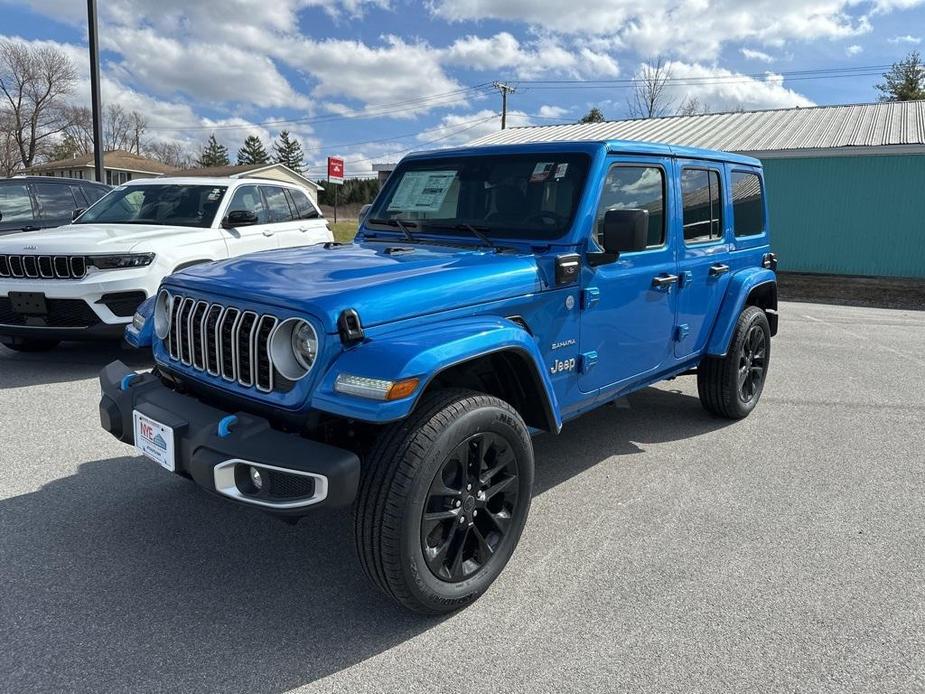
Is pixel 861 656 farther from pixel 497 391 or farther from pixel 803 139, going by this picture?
pixel 803 139

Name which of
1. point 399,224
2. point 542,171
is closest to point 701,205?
point 542,171

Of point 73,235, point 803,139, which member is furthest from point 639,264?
point 803,139

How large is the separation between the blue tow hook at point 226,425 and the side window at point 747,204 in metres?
3.82

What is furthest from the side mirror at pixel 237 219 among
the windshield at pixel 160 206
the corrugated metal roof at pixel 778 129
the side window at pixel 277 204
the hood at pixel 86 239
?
the corrugated metal roof at pixel 778 129

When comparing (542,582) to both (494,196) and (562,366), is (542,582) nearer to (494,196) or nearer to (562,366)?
(562,366)

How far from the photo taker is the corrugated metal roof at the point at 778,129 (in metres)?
16.4

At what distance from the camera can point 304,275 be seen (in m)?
2.88

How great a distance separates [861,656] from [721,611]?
0.49 m

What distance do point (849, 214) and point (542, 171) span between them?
15.4 metres

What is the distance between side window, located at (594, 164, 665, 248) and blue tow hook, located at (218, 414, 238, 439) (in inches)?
76.9

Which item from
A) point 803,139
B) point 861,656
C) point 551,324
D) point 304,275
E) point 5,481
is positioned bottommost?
point 861,656

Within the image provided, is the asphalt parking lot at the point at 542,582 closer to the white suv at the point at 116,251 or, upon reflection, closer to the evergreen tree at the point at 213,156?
the white suv at the point at 116,251

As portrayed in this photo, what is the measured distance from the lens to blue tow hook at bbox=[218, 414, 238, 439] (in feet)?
8.06

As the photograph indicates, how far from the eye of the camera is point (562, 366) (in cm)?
335
